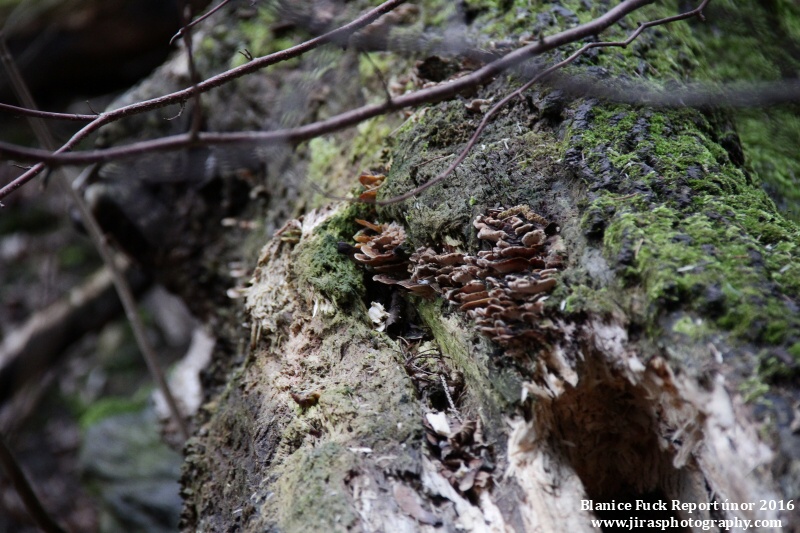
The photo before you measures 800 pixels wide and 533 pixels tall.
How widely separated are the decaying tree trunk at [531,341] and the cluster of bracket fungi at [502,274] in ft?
0.03

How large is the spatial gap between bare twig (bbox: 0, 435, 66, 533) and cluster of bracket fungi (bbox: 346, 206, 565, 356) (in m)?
2.59

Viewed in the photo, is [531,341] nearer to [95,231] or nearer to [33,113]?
[33,113]

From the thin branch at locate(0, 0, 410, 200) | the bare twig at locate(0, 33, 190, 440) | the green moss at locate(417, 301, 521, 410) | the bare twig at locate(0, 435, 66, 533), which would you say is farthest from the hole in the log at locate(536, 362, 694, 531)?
the bare twig at locate(0, 33, 190, 440)

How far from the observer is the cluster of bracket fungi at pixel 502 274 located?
2.09 meters

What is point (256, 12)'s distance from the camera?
4.68 m

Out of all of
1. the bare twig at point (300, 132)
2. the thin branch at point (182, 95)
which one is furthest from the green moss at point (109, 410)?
the bare twig at point (300, 132)

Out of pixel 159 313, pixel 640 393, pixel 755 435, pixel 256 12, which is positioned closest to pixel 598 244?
pixel 640 393

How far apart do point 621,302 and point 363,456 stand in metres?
1.06

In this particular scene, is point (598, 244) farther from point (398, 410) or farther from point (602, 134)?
point (398, 410)

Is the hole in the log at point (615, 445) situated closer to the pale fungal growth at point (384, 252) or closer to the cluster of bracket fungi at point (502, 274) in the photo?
the cluster of bracket fungi at point (502, 274)

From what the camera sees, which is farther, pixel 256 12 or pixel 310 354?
pixel 256 12

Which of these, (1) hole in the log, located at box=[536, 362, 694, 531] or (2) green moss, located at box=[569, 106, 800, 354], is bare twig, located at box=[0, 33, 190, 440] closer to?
(1) hole in the log, located at box=[536, 362, 694, 531]

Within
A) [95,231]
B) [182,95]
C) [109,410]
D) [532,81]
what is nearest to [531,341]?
[532,81]

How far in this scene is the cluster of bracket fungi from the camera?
209 centimetres
